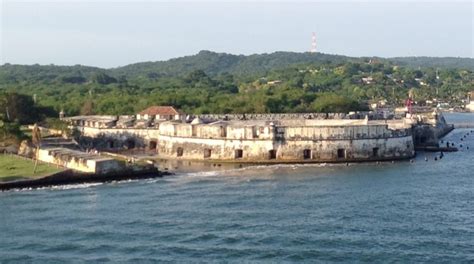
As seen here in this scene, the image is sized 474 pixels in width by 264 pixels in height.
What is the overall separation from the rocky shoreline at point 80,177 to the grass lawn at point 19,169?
30.4 inches

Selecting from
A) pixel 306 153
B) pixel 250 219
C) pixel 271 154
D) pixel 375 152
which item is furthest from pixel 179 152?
pixel 250 219

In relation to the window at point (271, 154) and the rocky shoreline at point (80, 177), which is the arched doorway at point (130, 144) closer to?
the window at point (271, 154)

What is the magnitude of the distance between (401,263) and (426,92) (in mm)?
145404

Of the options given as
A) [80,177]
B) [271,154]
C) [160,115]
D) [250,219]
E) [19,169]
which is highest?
[160,115]

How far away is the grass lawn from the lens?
44344mm

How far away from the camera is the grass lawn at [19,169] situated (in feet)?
145

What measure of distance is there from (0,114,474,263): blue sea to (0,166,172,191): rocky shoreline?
43.2 inches

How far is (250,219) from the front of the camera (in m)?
34.7

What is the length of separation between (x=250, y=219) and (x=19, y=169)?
18.6m

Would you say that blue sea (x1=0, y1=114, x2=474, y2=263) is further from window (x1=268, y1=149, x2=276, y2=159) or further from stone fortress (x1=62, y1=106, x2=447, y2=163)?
window (x1=268, y1=149, x2=276, y2=159)

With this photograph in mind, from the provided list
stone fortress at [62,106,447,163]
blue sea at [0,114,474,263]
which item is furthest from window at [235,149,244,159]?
blue sea at [0,114,474,263]

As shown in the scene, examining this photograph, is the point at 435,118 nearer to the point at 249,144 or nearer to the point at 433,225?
the point at 249,144

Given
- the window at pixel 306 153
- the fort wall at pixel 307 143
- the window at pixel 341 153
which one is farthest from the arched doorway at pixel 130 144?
the window at pixel 341 153

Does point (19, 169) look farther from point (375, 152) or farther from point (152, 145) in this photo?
point (375, 152)
